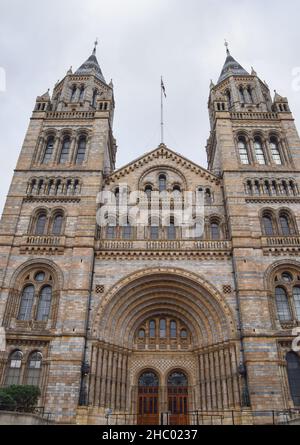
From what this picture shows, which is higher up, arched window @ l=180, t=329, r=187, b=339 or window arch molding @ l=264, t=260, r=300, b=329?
window arch molding @ l=264, t=260, r=300, b=329

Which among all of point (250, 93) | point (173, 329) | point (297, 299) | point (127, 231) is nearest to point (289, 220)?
point (297, 299)

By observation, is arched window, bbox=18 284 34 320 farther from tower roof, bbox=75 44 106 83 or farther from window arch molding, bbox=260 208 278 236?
tower roof, bbox=75 44 106 83

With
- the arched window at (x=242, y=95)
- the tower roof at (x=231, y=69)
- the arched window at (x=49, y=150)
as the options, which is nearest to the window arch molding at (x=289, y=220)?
the arched window at (x=242, y=95)

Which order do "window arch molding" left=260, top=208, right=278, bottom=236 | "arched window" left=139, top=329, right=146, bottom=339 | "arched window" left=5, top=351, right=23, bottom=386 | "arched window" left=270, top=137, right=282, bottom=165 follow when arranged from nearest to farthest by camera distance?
"arched window" left=5, top=351, right=23, bottom=386, "arched window" left=139, top=329, right=146, bottom=339, "window arch molding" left=260, top=208, right=278, bottom=236, "arched window" left=270, top=137, right=282, bottom=165

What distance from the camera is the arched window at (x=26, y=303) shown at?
66.6ft

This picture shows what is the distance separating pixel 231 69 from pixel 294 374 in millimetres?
28751

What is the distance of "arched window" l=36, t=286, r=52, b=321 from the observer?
20297 mm

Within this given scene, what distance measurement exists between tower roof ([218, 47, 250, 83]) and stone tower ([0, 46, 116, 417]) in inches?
475

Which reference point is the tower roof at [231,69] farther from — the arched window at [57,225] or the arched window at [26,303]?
the arched window at [26,303]

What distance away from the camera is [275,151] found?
27562 millimetres

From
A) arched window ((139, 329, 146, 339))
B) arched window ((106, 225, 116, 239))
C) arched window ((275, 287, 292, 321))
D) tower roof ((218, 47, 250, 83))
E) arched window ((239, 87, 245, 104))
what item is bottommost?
arched window ((139, 329, 146, 339))

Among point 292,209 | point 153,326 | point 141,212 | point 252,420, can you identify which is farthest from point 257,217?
point 252,420

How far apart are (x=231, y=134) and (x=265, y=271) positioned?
11941 mm

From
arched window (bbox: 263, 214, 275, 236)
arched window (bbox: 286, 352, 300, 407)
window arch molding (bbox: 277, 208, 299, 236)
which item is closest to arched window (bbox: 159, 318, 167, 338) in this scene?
arched window (bbox: 286, 352, 300, 407)
